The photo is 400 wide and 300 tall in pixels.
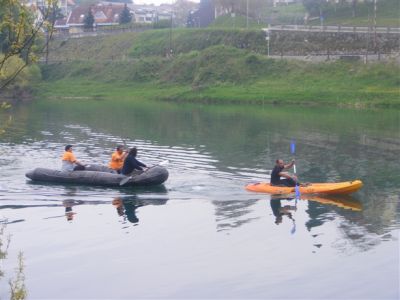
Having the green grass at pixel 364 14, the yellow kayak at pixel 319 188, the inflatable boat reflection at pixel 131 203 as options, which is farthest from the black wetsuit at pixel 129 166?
the green grass at pixel 364 14

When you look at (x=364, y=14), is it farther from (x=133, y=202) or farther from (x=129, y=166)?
(x=133, y=202)

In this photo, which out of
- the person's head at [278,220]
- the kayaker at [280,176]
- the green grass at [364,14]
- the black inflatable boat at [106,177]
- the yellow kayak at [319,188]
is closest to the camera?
the person's head at [278,220]

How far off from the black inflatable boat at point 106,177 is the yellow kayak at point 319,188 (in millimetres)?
3746

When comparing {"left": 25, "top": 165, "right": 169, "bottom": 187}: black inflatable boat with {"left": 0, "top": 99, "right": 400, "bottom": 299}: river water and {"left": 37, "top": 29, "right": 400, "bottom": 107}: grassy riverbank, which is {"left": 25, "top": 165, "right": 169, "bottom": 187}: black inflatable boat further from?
{"left": 37, "top": 29, "right": 400, "bottom": 107}: grassy riverbank

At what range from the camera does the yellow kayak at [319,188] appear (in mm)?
26859

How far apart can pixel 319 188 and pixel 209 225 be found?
18.3ft

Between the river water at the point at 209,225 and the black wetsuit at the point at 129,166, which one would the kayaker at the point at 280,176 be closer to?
the river water at the point at 209,225

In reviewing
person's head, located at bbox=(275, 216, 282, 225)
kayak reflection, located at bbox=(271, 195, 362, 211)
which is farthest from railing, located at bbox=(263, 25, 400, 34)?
person's head, located at bbox=(275, 216, 282, 225)

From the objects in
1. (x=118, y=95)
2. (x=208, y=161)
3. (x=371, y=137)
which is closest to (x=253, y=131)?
(x=371, y=137)

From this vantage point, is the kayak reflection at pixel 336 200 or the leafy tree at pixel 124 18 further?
the leafy tree at pixel 124 18

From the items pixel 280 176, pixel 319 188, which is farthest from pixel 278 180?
pixel 319 188

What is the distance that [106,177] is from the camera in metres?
28.5

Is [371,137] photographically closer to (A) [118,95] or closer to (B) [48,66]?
(A) [118,95]

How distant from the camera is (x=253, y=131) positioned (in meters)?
49.3
